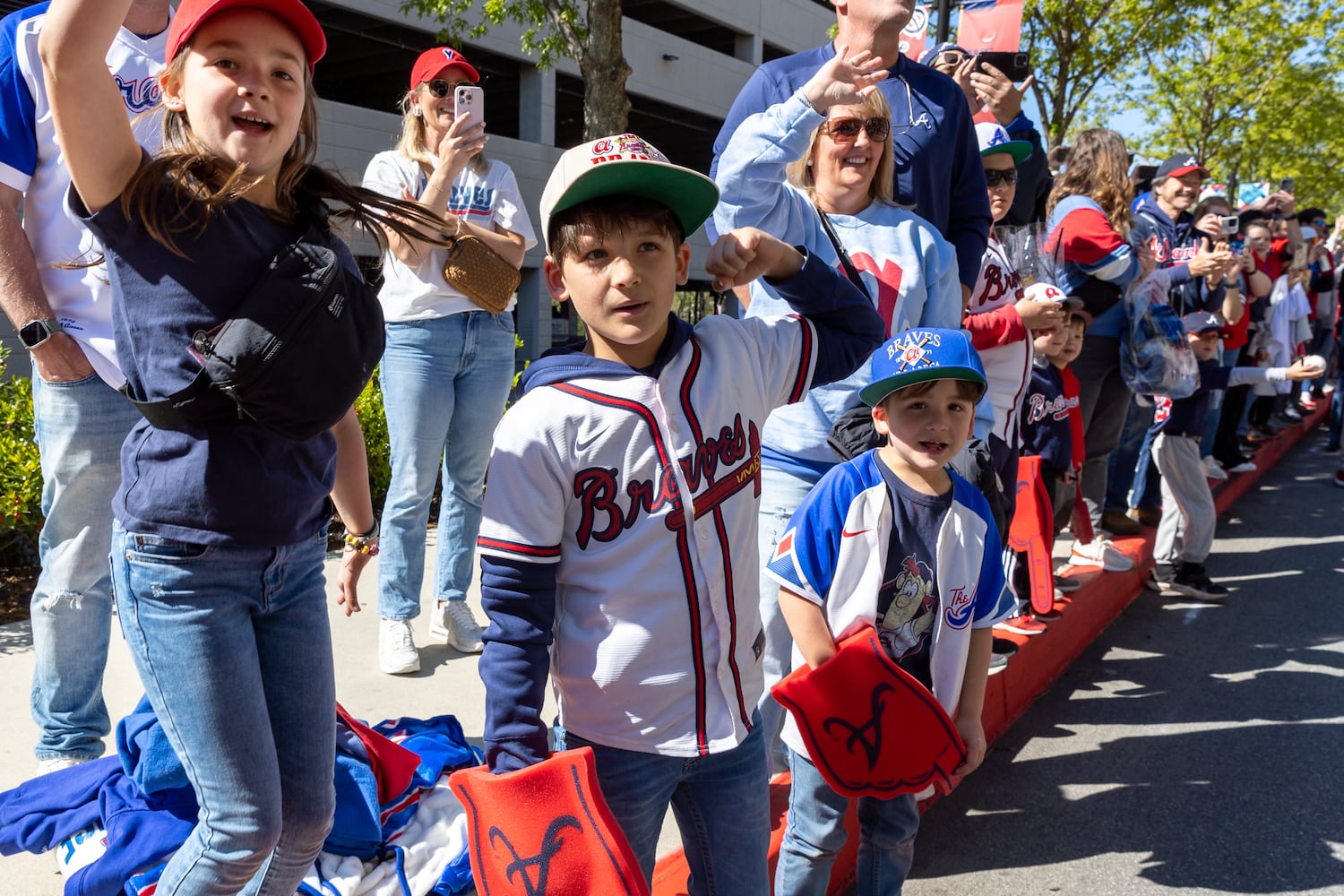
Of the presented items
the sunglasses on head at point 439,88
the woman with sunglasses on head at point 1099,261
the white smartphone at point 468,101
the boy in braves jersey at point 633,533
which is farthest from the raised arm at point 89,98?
the woman with sunglasses on head at point 1099,261

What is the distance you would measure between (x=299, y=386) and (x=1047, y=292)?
3.11m

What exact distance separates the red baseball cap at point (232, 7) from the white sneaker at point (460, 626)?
265 cm

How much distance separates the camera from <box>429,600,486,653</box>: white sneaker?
Answer: 427 cm

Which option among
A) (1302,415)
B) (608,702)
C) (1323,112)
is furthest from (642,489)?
(1323,112)

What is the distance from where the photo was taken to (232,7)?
1.91 metres

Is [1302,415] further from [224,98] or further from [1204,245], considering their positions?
[224,98]

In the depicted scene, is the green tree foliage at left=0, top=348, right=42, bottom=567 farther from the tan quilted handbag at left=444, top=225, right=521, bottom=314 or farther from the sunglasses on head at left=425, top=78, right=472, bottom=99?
the sunglasses on head at left=425, top=78, right=472, bottom=99

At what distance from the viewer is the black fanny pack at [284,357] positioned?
72.4 inches

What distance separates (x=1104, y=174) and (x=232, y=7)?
458 centimetres

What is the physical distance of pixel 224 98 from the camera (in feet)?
6.32

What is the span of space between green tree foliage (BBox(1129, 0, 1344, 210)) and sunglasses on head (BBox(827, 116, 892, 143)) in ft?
50.6

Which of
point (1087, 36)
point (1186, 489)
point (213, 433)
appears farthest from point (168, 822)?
point (1087, 36)

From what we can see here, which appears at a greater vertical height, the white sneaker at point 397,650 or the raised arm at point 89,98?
the raised arm at point 89,98

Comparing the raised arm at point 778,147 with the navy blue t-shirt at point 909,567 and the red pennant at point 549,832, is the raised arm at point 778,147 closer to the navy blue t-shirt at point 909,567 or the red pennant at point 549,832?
the navy blue t-shirt at point 909,567
